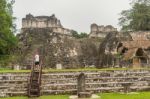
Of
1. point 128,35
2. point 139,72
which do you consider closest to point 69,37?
point 128,35

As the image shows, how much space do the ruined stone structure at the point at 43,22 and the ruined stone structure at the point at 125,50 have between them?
186 inches

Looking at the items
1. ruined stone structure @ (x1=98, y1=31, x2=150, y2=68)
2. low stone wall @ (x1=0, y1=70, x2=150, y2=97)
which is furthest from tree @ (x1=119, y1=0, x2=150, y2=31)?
low stone wall @ (x1=0, y1=70, x2=150, y2=97)

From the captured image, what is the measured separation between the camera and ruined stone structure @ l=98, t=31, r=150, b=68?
38.8 meters

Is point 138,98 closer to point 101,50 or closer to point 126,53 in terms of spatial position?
point 126,53

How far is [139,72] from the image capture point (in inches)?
1017

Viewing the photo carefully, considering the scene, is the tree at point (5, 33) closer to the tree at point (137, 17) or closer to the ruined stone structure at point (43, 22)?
the ruined stone structure at point (43, 22)

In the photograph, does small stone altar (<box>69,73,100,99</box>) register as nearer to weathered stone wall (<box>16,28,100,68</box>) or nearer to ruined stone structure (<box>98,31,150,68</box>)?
ruined stone structure (<box>98,31,150,68</box>)

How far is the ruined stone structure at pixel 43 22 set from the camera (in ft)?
152

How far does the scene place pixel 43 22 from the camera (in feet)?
153

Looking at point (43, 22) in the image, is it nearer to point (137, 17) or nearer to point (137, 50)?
point (137, 50)

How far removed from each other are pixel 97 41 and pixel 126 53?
8998mm

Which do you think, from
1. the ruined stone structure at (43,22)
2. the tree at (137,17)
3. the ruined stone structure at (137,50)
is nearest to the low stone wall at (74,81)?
the ruined stone structure at (137,50)

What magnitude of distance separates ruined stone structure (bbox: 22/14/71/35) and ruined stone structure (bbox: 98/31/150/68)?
472 centimetres

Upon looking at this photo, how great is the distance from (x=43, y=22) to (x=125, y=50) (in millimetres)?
9229
